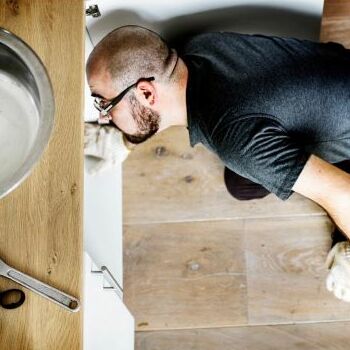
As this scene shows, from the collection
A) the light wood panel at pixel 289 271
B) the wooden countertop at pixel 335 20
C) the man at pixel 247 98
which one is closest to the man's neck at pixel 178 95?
the man at pixel 247 98

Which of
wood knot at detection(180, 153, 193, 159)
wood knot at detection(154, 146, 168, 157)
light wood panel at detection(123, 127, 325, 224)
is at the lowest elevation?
light wood panel at detection(123, 127, 325, 224)

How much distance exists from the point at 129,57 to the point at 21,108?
0.21 meters

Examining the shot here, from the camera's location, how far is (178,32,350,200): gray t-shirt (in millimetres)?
929

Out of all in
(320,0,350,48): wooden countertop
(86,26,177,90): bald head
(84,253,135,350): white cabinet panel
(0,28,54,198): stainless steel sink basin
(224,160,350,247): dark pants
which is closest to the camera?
(0,28,54,198): stainless steel sink basin

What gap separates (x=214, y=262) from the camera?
1.41 m

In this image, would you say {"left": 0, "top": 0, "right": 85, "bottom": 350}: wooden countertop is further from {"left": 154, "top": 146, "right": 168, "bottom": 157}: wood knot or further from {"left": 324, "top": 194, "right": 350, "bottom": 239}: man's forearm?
{"left": 154, "top": 146, "right": 168, "bottom": 157}: wood knot

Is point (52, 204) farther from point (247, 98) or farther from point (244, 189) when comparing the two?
point (244, 189)

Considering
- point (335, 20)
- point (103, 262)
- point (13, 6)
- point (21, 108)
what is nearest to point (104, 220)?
point (103, 262)

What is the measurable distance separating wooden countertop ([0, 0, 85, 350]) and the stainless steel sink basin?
0.02 m

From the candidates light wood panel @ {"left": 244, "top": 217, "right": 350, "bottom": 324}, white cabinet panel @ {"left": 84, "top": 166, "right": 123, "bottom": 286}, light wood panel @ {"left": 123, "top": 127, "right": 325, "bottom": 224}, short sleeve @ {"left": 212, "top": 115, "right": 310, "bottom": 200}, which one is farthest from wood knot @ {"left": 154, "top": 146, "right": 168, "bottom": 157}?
short sleeve @ {"left": 212, "top": 115, "right": 310, "bottom": 200}

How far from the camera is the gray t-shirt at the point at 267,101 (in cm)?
93

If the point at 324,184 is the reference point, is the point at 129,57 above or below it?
above

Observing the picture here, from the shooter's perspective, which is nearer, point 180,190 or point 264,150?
point 264,150

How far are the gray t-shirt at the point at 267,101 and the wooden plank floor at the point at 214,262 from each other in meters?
0.37
